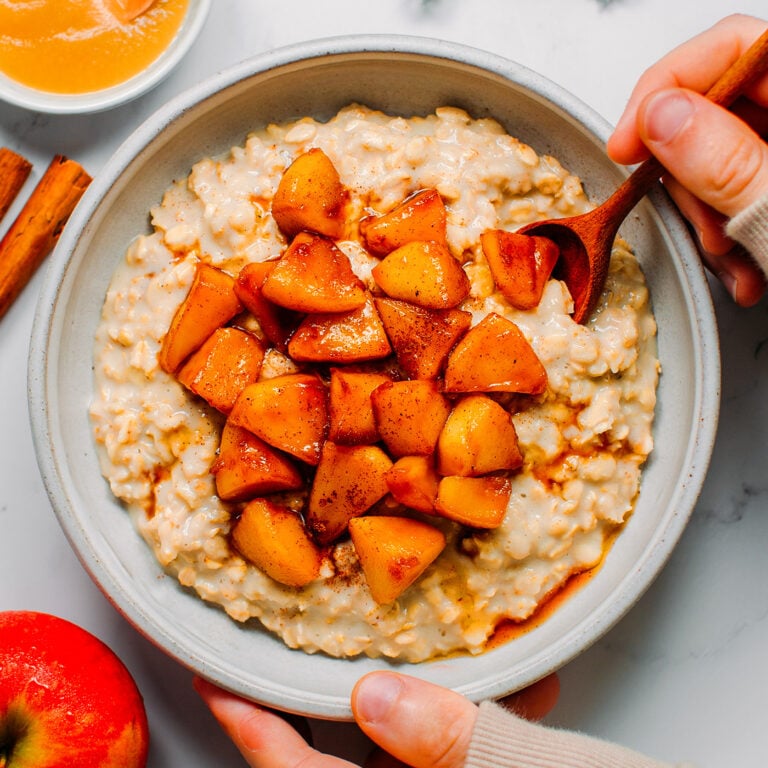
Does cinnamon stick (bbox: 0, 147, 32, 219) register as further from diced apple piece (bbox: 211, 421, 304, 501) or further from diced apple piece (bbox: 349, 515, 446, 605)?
diced apple piece (bbox: 349, 515, 446, 605)

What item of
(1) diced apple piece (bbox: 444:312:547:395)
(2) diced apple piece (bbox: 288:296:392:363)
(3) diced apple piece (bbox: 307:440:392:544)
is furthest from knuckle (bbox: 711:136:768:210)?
(3) diced apple piece (bbox: 307:440:392:544)

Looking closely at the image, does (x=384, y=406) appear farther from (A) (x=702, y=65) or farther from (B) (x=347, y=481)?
(A) (x=702, y=65)

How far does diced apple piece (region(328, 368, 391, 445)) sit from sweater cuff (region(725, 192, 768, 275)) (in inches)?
30.2

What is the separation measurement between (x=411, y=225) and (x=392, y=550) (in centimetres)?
68

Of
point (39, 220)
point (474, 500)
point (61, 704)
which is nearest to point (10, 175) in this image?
point (39, 220)

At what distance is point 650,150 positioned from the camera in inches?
71.3

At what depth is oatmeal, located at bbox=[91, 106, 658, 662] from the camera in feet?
6.39

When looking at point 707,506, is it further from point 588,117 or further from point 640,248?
point 588,117

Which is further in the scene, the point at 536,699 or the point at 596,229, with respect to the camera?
the point at 536,699

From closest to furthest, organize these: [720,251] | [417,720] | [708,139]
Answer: [708,139] → [417,720] → [720,251]

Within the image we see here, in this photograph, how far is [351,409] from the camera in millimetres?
1886

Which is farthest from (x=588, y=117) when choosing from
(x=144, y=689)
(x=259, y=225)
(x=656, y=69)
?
→ (x=144, y=689)

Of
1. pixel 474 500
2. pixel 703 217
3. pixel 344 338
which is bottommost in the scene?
pixel 474 500

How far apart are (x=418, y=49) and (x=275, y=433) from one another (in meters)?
0.89
